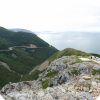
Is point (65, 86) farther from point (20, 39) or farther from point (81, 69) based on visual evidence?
Answer: point (20, 39)

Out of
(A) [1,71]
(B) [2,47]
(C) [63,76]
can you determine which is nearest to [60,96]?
(C) [63,76]

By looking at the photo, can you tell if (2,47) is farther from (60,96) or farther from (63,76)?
(60,96)

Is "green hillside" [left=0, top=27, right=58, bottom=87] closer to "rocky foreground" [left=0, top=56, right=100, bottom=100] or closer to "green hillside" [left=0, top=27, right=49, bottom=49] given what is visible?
"green hillside" [left=0, top=27, right=49, bottom=49]

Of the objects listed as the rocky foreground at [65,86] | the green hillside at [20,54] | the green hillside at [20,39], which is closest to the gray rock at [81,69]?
the rocky foreground at [65,86]

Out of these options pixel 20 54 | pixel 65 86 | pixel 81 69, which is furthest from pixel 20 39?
pixel 65 86

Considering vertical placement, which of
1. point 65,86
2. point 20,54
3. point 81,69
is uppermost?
point 81,69

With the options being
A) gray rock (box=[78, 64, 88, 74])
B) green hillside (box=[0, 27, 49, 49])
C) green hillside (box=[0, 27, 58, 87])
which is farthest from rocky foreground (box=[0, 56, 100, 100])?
green hillside (box=[0, 27, 49, 49])
